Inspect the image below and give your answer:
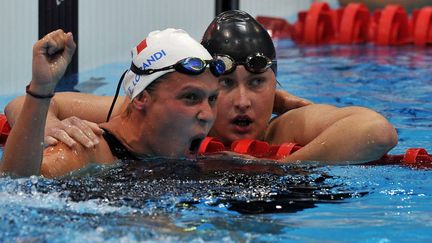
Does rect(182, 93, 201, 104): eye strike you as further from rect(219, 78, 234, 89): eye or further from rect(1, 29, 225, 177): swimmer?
rect(219, 78, 234, 89): eye

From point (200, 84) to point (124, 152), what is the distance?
1.20 ft

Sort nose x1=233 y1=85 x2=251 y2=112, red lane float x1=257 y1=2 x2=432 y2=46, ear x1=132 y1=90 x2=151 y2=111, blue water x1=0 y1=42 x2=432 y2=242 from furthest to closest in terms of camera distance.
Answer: red lane float x1=257 y1=2 x2=432 y2=46 < nose x1=233 y1=85 x2=251 y2=112 < ear x1=132 y1=90 x2=151 y2=111 < blue water x1=0 y1=42 x2=432 y2=242

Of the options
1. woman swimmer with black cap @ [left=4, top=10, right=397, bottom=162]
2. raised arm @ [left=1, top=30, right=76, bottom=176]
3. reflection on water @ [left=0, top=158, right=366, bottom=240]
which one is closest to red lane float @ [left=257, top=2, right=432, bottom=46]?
woman swimmer with black cap @ [left=4, top=10, right=397, bottom=162]

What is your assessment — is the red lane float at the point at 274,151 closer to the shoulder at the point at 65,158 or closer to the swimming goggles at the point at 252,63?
the swimming goggles at the point at 252,63

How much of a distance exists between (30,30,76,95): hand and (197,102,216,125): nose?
0.64 meters

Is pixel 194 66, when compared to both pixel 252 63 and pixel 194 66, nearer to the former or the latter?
pixel 194 66

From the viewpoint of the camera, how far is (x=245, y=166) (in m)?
3.58

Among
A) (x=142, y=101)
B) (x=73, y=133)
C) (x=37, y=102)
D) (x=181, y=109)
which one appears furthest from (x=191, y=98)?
(x=37, y=102)

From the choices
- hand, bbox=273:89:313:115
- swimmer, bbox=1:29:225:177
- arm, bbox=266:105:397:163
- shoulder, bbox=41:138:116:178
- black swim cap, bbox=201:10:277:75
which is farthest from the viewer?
hand, bbox=273:89:313:115

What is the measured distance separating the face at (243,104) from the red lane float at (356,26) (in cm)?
494

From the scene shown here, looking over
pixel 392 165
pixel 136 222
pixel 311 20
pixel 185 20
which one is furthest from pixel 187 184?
pixel 311 20

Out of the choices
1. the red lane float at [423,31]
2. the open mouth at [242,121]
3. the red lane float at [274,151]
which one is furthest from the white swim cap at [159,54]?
the red lane float at [423,31]

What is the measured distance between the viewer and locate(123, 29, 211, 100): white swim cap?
3.36 m

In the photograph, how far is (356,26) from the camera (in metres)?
9.09
